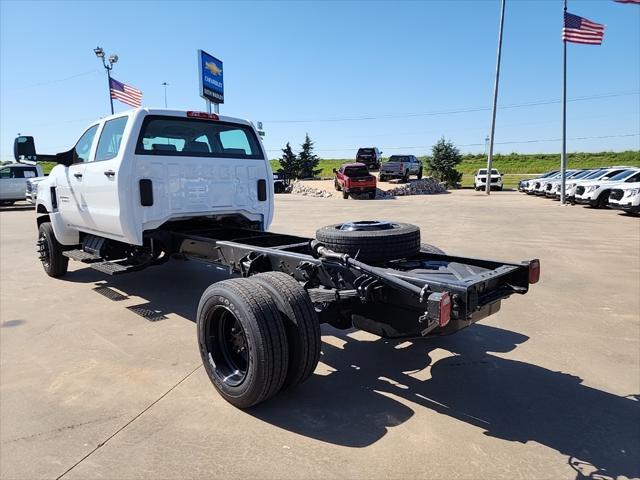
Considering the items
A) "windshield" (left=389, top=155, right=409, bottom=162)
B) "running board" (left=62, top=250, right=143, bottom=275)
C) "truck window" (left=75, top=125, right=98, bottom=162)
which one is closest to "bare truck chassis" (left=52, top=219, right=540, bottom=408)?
"running board" (left=62, top=250, right=143, bottom=275)

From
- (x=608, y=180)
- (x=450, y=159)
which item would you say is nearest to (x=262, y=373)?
(x=608, y=180)

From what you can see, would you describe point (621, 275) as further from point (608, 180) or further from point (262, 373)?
point (608, 180)

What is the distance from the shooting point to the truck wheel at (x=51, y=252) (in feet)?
23.0

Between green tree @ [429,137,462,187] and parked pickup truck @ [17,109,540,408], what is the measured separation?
37827 mm

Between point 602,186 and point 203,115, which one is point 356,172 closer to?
point 602,186

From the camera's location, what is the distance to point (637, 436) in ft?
9.39

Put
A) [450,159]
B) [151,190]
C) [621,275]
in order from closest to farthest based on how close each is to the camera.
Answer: [151,190], [621,275], [450,159]

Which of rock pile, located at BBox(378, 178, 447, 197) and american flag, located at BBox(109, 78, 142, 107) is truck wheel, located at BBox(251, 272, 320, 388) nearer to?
american flag, located at BBox(109, 78, 142, 107)

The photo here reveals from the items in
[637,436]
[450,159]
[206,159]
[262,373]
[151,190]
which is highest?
[450,159]

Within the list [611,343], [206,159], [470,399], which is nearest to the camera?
[470,399]

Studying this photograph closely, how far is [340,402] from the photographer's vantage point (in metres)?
3.29

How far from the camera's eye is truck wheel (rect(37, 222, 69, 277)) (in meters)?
7.02

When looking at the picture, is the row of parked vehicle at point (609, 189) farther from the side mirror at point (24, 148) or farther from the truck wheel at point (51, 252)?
the side mirror at point (24, 148)

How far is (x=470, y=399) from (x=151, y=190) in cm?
376
